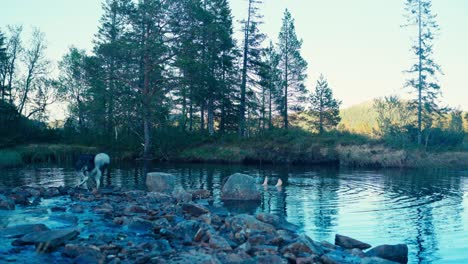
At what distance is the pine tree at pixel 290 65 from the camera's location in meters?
58.2

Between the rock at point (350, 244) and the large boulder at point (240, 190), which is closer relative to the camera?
the rock at point (350, 244)

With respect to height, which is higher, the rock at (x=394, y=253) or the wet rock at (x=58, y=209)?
the wet rock at (x=58, y=209)

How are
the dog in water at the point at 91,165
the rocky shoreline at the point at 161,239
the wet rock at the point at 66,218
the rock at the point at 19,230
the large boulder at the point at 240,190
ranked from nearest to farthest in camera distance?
the rocky shoreline at the point at 161,239 → the rock at the point at 19,230 → the wet rock at the point at 66,218 → the large boulder at the point at 240,190 → the dog in water at the point at 91,165

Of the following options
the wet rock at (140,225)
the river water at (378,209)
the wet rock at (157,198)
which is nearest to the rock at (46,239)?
A: the wet rock at (140,225)

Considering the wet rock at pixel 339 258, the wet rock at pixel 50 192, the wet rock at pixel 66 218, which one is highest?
the wet rock at pixel 50 192

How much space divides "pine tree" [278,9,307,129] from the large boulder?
41282mm

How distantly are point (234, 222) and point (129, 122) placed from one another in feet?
105

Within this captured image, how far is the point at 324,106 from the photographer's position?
64000mm

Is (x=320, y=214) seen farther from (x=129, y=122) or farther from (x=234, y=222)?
(x=129, y=122)

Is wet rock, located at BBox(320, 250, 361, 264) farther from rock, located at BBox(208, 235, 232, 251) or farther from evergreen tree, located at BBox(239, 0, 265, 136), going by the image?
evergreen tree, located at BBox(239, 0, 265, 136)

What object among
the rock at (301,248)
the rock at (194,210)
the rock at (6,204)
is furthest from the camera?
the rock at (194,210)

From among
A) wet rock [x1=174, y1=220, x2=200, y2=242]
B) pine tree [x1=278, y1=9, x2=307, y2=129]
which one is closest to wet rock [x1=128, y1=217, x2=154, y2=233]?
wet rock [x1=174, y1=220, x2=200, y2=242]

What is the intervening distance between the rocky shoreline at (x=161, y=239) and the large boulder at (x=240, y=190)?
3.32 metres

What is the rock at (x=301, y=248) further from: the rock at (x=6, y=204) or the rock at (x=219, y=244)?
the rock at (x=6, y=204)
